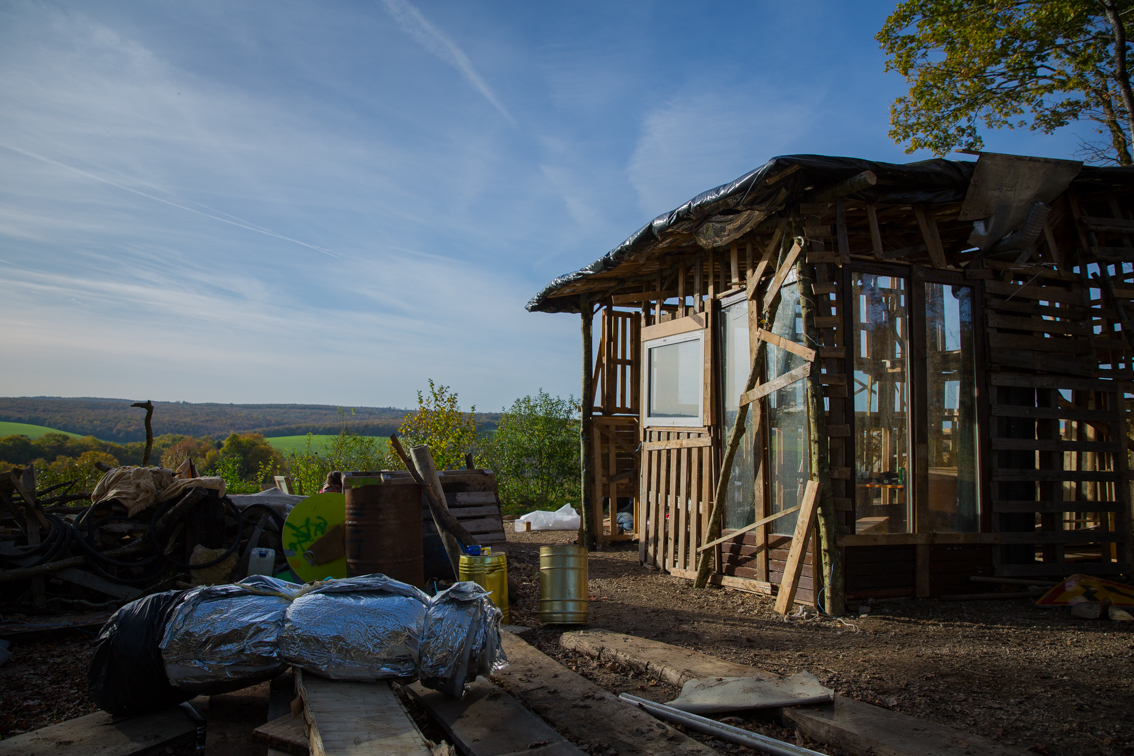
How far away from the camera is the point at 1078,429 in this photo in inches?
289

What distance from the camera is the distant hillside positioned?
1387 inches

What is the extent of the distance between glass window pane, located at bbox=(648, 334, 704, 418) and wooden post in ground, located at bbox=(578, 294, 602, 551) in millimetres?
1624

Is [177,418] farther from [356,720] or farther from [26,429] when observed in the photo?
[356,720]

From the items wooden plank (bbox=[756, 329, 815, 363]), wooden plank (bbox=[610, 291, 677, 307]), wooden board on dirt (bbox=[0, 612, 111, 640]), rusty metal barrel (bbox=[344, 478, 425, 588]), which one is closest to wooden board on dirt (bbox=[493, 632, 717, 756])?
rusty metal barrel (bbox=[344, 478, 425, 588])

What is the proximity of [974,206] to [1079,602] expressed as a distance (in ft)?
11.4

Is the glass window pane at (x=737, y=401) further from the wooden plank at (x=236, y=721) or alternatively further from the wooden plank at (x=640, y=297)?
the wooden plank at (x=236, y=721)

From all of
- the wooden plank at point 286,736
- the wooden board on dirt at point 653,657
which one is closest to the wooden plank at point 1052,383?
the wooden board on dirt at point 653,657

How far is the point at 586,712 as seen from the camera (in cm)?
362

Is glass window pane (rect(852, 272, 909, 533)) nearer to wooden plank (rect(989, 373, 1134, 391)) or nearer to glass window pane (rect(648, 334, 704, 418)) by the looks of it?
wooden plank (rect(989, 373, 1134, 391))

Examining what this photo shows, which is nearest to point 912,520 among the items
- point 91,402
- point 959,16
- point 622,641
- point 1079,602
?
point 1079,602

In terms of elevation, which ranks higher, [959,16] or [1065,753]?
[959,16]

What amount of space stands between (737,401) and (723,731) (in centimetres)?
453

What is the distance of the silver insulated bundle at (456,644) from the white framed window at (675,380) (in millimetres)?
4656

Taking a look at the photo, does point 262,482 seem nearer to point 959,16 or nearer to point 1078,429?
point 1078,429
